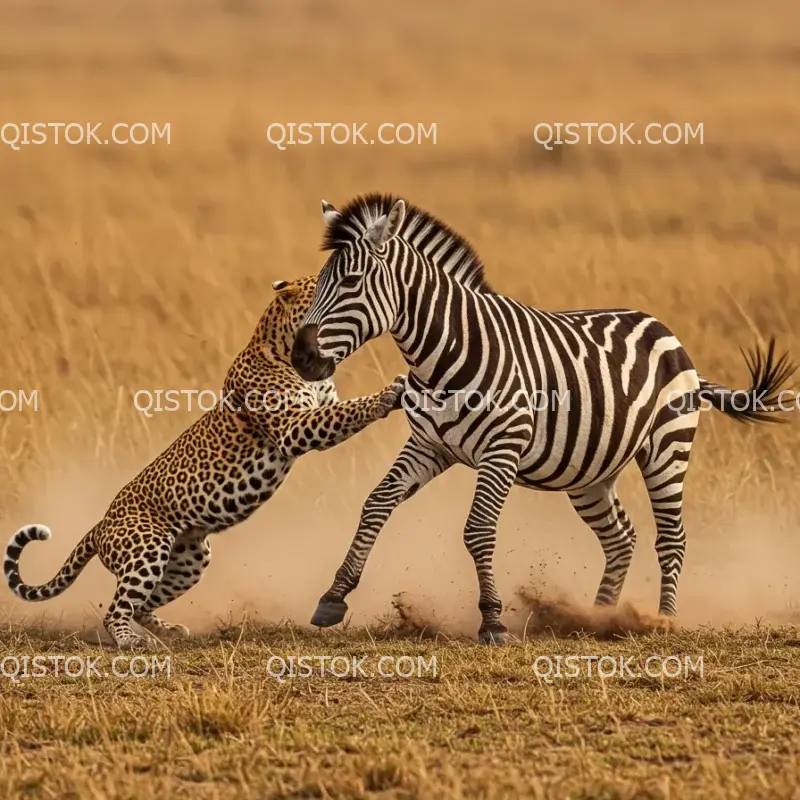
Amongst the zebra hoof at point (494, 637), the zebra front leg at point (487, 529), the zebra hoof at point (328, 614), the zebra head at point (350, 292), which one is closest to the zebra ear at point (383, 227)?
the zebra head at point (350, 292)

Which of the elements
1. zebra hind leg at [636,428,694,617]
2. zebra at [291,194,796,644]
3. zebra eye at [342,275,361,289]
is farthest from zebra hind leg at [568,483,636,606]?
zebra eye at [342,275,361,289]

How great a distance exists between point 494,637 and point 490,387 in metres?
1.51

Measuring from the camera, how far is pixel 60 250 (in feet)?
60.2

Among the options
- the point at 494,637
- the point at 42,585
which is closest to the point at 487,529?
the point at 494,637

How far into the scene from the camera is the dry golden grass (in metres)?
6.89

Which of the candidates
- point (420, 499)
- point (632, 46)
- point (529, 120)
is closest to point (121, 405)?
point (420, 499)

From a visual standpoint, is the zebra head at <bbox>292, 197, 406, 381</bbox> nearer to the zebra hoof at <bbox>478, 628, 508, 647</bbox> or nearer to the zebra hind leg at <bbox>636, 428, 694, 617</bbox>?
the zebra hoof at <bbox>478, 628, 508, 647</bbox>

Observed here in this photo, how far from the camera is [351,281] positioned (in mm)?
9859

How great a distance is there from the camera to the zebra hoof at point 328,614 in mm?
9984

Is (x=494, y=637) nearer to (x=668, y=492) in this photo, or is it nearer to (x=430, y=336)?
(x=430, y=336)

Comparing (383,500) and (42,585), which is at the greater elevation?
(383,500)

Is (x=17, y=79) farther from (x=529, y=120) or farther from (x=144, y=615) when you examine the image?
(x=144, y=615)

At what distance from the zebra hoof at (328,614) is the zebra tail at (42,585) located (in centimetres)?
155

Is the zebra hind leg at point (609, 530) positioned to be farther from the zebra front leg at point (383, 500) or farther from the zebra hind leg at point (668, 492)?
the zebra front leg at point (383, 500)
